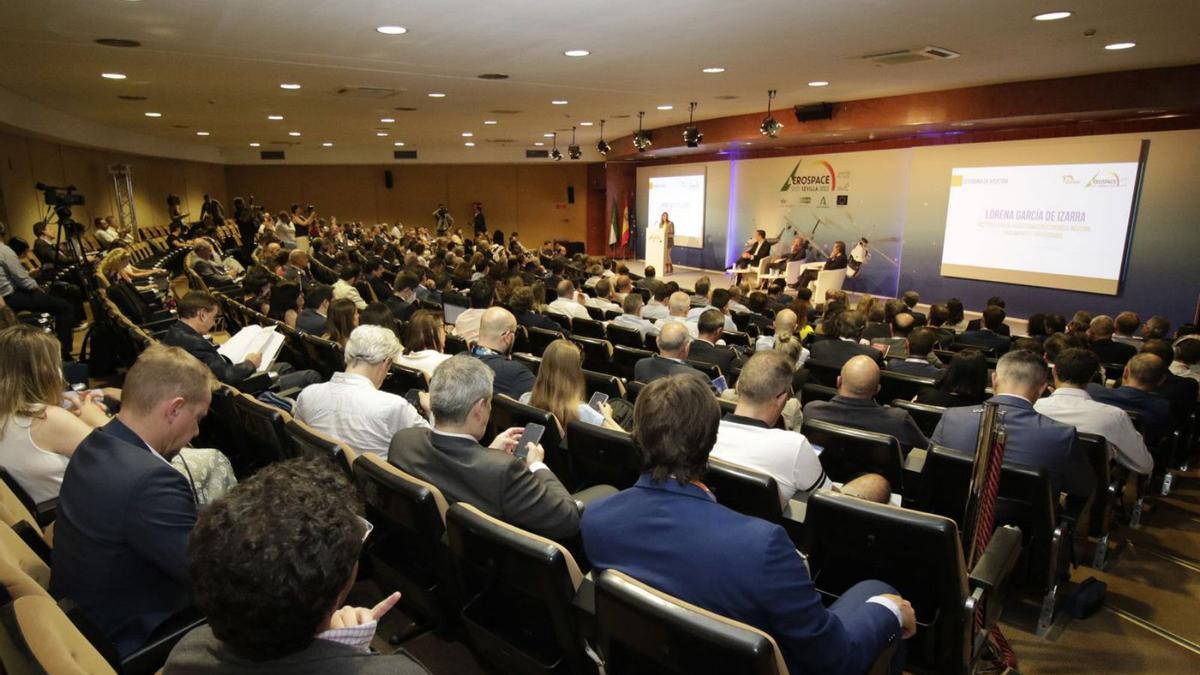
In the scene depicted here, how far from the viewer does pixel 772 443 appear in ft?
8.27

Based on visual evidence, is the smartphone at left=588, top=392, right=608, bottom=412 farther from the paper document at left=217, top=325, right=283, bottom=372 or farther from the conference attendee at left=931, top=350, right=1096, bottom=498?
the paper document at left=217, top=325, right=283, bottom=372

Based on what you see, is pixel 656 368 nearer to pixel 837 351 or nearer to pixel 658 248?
pixel 837 351

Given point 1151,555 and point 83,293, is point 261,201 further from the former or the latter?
point 1151,555

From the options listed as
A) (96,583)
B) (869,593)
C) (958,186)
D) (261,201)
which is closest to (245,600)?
(96,583)

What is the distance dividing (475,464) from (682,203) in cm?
1626

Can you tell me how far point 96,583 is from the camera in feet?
5.71

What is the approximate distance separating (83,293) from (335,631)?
9652 mm

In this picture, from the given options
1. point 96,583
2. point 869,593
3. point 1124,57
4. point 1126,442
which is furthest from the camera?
point 1124,57

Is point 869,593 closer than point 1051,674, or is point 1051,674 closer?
point 869,593

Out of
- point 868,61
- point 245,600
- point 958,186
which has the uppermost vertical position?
point 868,61

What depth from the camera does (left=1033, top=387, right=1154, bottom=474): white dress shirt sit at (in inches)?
134

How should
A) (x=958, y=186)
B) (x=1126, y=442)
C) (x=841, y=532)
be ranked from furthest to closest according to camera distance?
(x=958, y=186)
(x=1126, y=442)
(x=841, y=532)

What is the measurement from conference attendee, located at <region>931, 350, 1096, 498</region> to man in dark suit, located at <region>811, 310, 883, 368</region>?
60.7 inches

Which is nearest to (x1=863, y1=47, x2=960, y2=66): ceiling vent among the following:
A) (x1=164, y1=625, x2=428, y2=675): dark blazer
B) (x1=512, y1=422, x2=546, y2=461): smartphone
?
(x1=512, y1=422, x2=546, y2=461): smartphone
